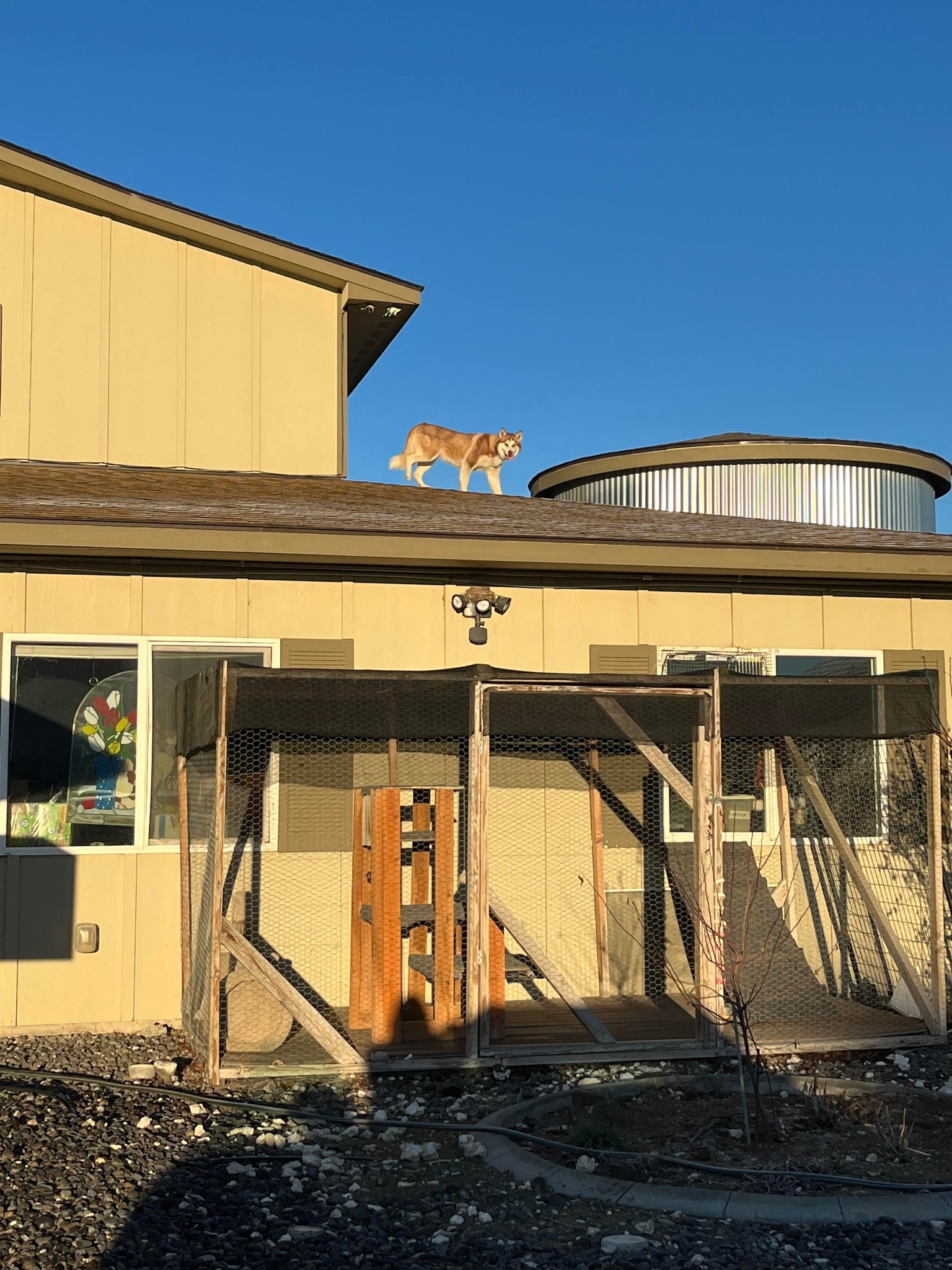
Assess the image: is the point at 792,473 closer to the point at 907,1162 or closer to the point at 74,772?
the point at 74,772

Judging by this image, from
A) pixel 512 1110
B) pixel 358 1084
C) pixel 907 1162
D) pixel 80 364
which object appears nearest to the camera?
pixel 907 1162

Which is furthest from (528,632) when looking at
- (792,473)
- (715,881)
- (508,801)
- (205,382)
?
(792,473)

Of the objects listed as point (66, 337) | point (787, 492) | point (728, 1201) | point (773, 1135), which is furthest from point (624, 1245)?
point (787, 492)

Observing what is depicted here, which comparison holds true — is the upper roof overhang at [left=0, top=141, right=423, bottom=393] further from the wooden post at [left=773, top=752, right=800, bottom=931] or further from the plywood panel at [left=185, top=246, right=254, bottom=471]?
the wooden post at [left=773, top=752, right=800, bottom=931]

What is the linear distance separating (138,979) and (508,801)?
7.77 ft

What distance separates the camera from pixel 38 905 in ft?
24.9

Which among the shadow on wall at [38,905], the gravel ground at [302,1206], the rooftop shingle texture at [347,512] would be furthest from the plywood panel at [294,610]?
the gravel ground at [302,1206]

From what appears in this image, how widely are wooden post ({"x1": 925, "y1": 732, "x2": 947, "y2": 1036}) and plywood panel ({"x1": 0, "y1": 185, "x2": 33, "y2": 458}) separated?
6.48 meters

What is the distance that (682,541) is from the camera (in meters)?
8.06

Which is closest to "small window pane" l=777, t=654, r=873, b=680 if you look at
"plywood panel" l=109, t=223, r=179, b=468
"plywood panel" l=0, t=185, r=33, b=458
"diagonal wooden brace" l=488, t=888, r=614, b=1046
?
"diagonal wooden brace" l=488, t=888, r=614, b=1046

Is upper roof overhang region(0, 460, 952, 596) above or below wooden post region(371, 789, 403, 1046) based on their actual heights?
above

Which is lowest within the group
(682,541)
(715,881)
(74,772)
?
(715,881)

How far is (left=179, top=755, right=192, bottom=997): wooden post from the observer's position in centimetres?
714

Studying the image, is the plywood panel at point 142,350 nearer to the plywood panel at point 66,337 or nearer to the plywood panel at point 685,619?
the plywood panel at point 66,337
